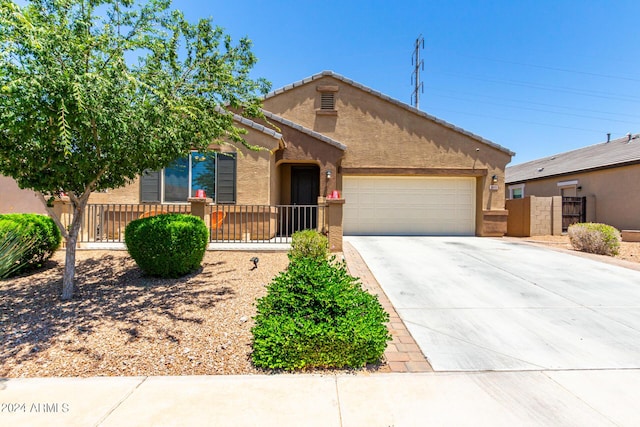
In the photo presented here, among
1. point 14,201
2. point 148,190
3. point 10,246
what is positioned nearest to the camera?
point 10,246

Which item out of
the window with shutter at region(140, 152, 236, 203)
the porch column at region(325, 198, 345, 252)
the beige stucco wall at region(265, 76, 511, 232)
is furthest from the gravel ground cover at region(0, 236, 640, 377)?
the beige stucco wall at region(265, 76, 511, 232)

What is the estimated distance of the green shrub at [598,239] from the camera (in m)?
9.11

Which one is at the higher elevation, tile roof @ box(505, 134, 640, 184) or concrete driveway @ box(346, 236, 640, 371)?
tile roof @ box(505, 134, 640, 184)

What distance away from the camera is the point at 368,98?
42.8 feet

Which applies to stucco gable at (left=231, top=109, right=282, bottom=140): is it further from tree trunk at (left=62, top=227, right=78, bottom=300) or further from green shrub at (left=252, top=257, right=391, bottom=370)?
green shrub at (left=252, top=257, right=391, bottom=370)

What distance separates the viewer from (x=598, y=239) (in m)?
9.20

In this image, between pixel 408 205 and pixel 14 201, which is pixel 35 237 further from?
pixel 408 205

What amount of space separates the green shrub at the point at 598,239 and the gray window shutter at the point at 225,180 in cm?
1123

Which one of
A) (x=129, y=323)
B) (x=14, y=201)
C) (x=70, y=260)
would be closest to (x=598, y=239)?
(x=129, y=323)

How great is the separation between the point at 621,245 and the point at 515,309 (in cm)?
1018

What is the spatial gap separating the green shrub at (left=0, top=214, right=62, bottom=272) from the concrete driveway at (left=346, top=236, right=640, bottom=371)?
23.4ft

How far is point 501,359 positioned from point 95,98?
5.59m

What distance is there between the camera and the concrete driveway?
337 cm

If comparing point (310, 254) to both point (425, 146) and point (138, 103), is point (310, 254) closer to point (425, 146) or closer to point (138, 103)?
point (138, 103)
